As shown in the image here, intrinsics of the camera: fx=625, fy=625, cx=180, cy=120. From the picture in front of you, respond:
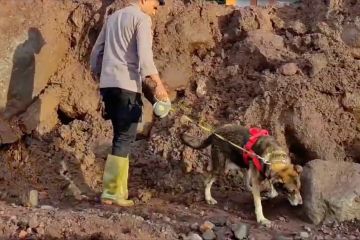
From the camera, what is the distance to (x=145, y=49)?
5.91 meters

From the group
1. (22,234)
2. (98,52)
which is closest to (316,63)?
(98,52)

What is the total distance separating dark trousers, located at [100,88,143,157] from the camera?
20.1ft

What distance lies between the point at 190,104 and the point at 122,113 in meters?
1.97

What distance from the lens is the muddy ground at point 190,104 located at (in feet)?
21.9

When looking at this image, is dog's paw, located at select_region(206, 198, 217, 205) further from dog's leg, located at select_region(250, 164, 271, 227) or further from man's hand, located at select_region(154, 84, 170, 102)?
man's hand, located at select_region(154, 84, 170, 102)

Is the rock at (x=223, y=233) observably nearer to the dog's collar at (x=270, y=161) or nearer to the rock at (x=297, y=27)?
the dog's collar at (x=270, y=161)

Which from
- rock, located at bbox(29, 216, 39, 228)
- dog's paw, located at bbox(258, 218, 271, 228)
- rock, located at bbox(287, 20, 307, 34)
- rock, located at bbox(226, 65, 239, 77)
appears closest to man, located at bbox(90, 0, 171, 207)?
rock, located at bbox(29, 216, 39, 228)

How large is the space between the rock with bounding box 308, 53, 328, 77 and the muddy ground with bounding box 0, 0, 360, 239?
0.04 ft

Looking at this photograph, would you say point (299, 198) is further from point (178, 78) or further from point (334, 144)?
point (178, 78)

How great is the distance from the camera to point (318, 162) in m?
6.21

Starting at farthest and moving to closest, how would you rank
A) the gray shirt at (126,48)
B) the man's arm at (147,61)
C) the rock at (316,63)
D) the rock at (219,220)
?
1. the rock at (316,63)
2. the gray shirt at (126,48)
3. the man's arm at (147,61)
4. the rock at (219,220)

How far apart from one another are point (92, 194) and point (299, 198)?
7.75 ft

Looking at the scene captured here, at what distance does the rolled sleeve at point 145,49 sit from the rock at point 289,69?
6.93ft

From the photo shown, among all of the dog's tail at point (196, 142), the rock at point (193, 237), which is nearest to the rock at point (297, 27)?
the dog's tail at point (196, 142)
